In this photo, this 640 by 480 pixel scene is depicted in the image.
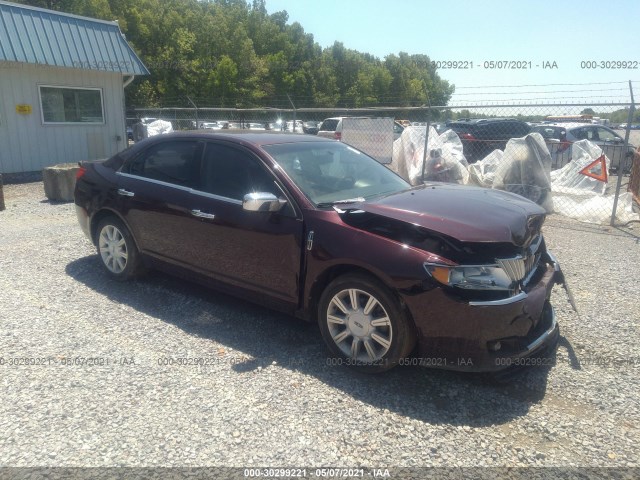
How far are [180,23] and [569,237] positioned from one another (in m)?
41.6

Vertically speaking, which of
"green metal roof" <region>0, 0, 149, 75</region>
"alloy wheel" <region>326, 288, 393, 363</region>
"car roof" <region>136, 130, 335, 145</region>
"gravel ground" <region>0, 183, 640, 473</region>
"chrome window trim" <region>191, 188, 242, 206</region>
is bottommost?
"gravel ground" <region>0, 183, 640, 473</region>

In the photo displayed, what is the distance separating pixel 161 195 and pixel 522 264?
3195 millimetres

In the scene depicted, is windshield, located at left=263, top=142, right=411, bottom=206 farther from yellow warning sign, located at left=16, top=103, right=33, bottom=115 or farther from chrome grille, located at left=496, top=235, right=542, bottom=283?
yellow warning sign, located at left=16, top=103, right=33, bottom=115

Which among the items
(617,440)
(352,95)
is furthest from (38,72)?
(352,95)

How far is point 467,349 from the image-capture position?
314 cm

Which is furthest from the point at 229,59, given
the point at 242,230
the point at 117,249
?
the point at 242,230

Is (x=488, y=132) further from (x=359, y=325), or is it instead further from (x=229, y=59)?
(x=229, y=59)

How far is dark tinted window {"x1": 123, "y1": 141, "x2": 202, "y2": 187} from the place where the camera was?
4.57 metres

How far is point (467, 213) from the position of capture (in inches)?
137

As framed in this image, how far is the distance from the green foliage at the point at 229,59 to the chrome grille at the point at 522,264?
32.7 meters

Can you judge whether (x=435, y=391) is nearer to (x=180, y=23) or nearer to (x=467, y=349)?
(x=467, y=349)

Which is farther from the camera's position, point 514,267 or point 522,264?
point 522,264

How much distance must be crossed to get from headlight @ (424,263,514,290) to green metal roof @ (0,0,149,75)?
1176 centimetres

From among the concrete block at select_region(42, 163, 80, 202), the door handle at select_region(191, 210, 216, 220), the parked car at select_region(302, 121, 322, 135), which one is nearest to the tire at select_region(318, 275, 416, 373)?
the door handle at select_region(191, 210, 216, 220)
